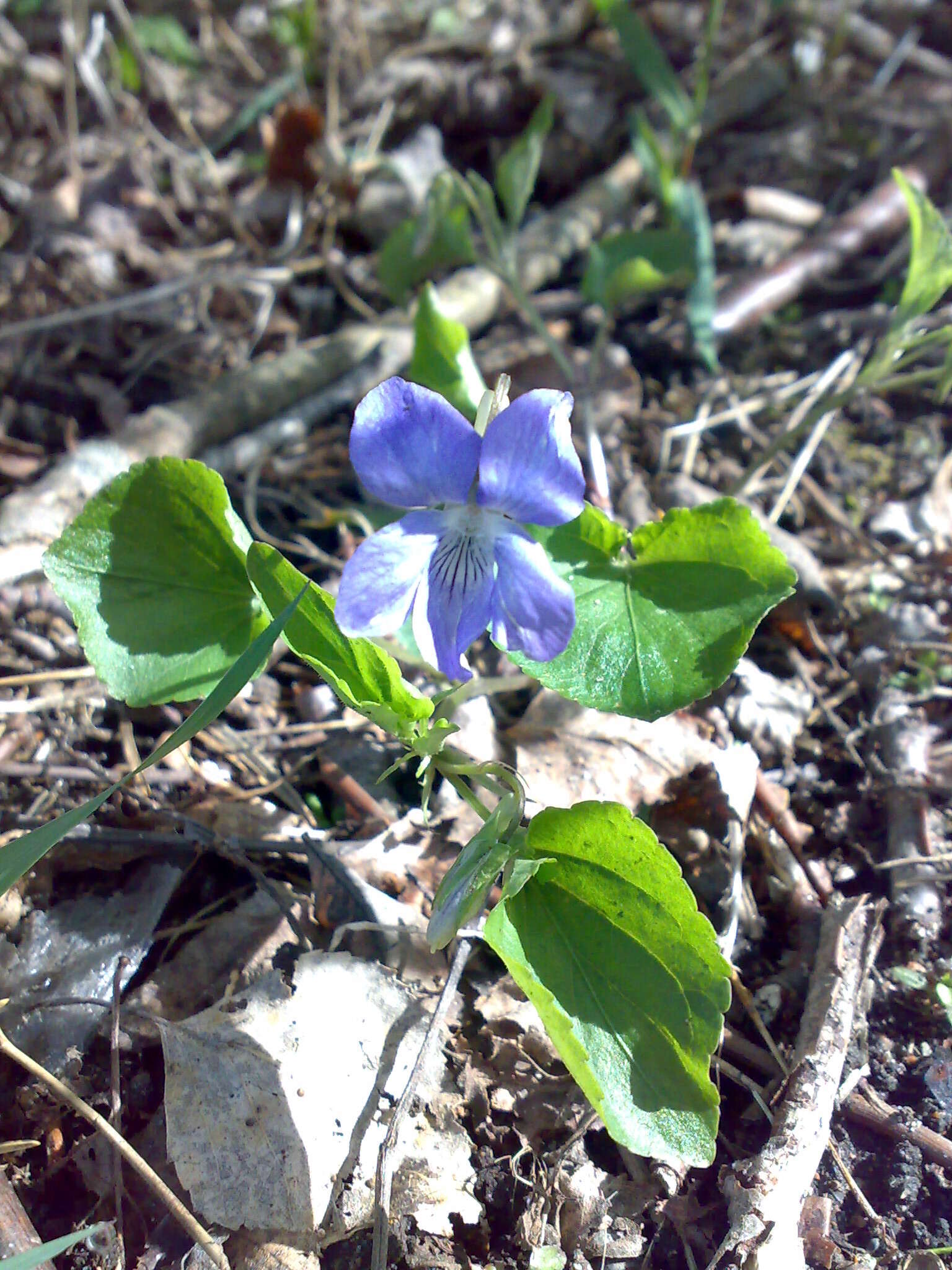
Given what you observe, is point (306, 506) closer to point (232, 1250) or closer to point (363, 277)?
point (363, 277)

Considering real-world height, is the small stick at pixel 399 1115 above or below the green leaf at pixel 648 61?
below

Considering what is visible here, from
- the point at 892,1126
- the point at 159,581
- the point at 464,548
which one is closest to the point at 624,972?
the point at 892,1126

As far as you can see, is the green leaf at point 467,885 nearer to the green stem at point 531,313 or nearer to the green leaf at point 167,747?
the green leaf at point 167,747

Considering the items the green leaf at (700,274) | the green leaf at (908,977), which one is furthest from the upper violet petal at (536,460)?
the green leaf at (700,274)

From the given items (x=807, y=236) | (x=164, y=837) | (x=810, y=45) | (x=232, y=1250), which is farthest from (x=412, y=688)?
(x=810, y=45)

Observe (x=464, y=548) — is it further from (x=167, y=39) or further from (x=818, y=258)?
(x=167, y=39)

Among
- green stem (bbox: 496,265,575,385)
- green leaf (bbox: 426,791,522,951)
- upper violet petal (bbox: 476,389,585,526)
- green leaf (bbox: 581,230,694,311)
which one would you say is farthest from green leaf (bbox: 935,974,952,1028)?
green leaf (bbox: 581,230,694,311)

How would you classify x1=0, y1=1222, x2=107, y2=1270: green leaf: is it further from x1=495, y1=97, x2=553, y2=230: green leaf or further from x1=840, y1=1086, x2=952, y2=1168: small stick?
x1=495, y1=97, x2=553, y2=230: green leaf
